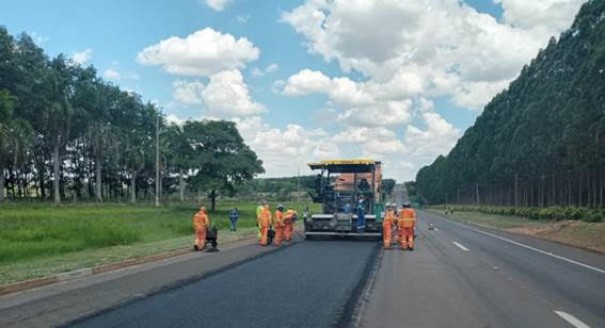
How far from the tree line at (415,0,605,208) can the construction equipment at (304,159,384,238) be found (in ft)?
53.6

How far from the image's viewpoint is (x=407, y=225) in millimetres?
22906

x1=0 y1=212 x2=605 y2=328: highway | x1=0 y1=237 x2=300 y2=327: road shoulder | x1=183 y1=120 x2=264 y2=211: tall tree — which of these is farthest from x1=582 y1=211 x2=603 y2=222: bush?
x1=183 y1=120 x2=264 y2=211: tall tree

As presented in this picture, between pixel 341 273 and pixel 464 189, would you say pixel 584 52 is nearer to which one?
pixel 341 273

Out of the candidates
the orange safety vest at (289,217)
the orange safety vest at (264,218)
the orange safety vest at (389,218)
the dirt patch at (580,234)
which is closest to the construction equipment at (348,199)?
the orange safety vest at (289,217)

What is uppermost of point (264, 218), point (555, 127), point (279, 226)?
point (555, 127)

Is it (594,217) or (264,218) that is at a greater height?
(264,218)

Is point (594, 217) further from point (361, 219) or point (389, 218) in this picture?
point (389, 218)

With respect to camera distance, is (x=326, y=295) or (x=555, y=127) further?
(x=555, y=127)

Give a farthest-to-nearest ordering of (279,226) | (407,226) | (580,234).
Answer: (580,234) → (279,226) → (407,226)

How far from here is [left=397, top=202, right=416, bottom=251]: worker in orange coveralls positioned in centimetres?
2234

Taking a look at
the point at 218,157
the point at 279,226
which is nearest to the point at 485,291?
the point at 279,226

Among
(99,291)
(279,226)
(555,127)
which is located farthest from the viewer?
(555,127)

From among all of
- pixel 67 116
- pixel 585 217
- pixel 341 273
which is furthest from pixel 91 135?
pixel 341 273

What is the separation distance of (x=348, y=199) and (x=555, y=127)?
85.2ft
